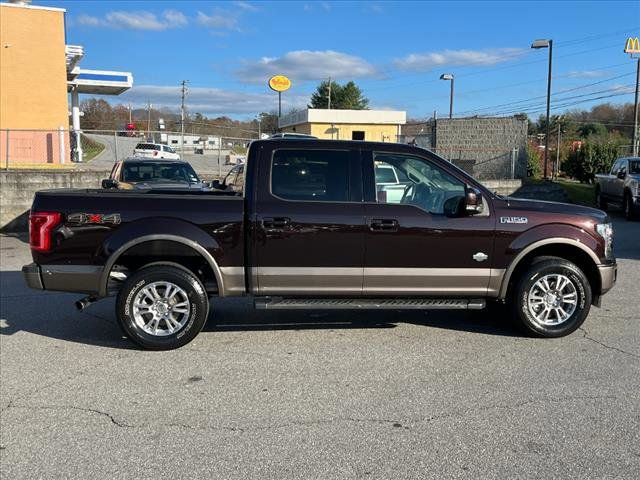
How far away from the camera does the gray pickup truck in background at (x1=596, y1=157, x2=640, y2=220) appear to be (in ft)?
56.6

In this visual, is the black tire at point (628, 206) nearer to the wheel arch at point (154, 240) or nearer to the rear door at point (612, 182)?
the rear door at point (612, 182)

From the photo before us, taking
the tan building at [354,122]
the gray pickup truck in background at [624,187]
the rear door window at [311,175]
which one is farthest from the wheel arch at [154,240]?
the tan building at [354,122]

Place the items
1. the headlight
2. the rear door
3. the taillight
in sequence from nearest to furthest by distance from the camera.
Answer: the taillight, the headlight, the rear door

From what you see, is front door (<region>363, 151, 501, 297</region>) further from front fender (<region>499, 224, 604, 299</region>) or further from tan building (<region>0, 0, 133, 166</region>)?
tan building (<region>0, 0, 133, 166</region>)

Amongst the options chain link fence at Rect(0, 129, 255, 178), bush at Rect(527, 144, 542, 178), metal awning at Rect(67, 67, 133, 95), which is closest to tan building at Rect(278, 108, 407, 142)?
metal awning at Rect(67, 67, 133, 95)

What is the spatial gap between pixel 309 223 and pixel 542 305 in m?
2.45

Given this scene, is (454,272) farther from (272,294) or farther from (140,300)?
(140,300)

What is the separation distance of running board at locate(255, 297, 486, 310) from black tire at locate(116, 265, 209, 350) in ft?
1.88

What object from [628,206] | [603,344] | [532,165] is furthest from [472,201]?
[532,165]

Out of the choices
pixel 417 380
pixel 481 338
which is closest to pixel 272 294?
pixel 417 380

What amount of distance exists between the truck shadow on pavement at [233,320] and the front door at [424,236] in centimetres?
78

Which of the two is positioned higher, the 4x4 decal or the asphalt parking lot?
the 4x4 decal

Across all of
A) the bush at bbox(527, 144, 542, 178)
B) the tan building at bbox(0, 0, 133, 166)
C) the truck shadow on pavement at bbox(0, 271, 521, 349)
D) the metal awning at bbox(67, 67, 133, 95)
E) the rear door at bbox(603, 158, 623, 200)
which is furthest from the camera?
the metal awning at bbox(67, 67, 133, 95)

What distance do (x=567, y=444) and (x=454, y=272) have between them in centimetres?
224
